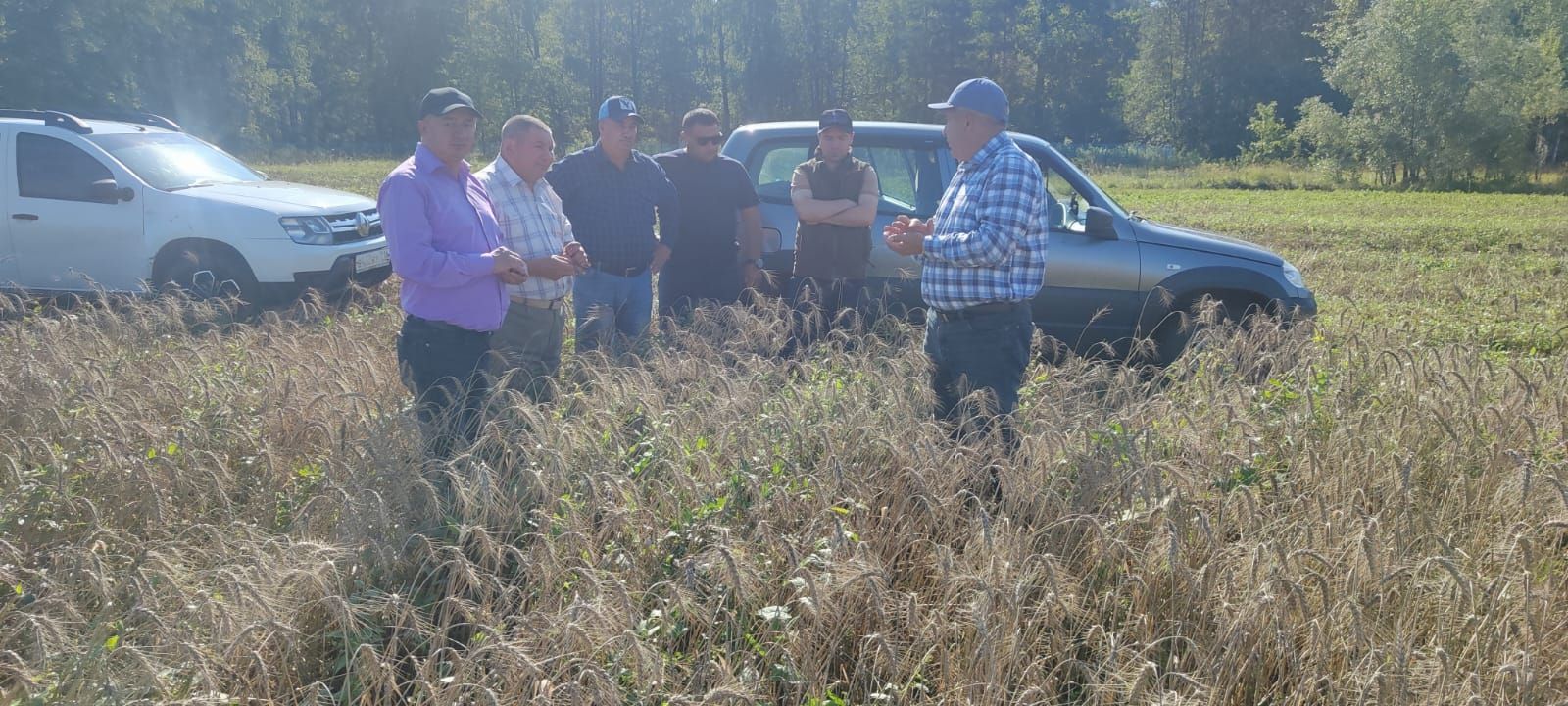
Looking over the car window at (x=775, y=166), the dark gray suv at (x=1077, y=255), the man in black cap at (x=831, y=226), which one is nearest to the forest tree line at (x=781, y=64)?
the dark gray suv at (x=1077, y=255)

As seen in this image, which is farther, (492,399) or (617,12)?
(617,12)

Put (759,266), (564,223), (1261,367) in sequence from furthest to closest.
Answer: (759,266) → (1261,367) → (564,223)

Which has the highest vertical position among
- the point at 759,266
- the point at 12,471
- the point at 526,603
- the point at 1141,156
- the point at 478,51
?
the point at 478,51

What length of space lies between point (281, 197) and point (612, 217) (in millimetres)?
4587

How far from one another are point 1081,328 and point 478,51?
173 feet

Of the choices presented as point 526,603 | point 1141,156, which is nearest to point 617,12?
point 1141,156

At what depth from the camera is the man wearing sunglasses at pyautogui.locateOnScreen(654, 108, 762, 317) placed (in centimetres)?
623

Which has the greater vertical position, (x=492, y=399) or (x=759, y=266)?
(x=759, y=266)

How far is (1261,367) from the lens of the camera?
562 cm

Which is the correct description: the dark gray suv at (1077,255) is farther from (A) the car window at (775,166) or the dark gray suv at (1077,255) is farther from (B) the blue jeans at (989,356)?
(B) the blue jeans at (989,356)

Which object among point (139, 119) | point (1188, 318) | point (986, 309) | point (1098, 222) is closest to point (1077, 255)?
point (1098, 222)

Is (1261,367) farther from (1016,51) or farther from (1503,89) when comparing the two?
(1016,51)

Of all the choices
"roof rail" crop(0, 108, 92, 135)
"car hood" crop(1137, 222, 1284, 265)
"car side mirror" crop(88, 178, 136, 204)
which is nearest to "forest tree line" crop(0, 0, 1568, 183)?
"roof rail" crop(0, 108, 92, 135)

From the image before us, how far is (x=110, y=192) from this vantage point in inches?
325
